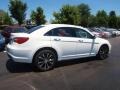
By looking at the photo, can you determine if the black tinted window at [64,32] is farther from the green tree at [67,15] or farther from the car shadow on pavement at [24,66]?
the green tree at [67,15]

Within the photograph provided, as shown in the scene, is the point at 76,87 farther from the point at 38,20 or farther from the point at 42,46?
the point at 38,20

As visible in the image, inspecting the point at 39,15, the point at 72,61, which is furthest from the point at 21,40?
the point at 39,15

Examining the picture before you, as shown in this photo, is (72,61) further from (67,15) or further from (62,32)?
(67,15)

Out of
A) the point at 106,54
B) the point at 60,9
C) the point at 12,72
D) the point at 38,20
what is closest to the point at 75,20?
the point at 60,9

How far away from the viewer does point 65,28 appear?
8641 mm

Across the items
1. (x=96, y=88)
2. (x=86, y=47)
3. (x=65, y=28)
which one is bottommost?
(x=96, y=88)

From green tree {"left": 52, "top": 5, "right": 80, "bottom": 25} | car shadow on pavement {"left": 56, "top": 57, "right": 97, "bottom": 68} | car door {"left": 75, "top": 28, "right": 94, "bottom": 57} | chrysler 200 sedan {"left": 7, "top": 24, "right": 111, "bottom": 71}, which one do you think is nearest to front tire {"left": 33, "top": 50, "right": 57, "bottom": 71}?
chrysler 200 sedan {"left": 7, "top": 24, "right": 111, "bottom": 71}

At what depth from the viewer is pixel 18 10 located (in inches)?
1734

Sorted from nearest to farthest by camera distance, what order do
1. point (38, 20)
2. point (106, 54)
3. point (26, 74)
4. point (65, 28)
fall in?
point (26, 74) → point (65, 28) → point (106, 54) → point (38, 20)

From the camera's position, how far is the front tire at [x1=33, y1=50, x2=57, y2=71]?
25.5 ft

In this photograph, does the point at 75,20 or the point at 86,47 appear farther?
the point at 75,20

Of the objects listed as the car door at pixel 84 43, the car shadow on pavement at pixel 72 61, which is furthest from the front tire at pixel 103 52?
the car door at pixel 84 43

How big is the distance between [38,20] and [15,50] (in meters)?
45.4

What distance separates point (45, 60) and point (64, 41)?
104 cm
